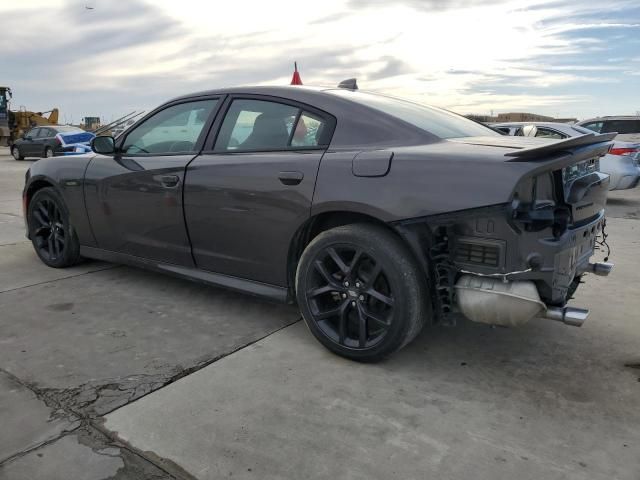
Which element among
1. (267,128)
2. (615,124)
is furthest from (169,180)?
(615,124)

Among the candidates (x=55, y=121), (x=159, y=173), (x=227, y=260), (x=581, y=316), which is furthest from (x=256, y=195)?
(x=55, y=121)

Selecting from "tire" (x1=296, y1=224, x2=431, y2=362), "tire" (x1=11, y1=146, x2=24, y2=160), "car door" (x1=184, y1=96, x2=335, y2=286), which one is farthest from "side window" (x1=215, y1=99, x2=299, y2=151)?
"tire" (x1=11, y1=146, x2=24, y2=160)

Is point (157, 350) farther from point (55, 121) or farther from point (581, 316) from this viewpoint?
point (55, 121)

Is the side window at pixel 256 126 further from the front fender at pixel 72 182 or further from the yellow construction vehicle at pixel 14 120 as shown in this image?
the yellow construction vehicle at pixel 14 120

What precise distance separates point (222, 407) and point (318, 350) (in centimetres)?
79

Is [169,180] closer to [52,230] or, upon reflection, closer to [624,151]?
[52,230]

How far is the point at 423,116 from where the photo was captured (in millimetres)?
3307

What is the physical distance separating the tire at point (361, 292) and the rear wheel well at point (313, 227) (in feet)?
0.31

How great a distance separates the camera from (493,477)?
79.2 inches

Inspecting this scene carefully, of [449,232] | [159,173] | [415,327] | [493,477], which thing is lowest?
[493,477]

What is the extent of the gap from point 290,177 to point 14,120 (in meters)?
31.2

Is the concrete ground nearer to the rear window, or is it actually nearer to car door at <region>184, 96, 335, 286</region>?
car door at <region>184, 96, 335, 286</region>

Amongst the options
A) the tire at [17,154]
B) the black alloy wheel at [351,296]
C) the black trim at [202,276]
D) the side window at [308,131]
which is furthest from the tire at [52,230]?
the tire at [17,154]

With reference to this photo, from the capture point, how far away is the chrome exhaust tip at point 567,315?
2529 mm
